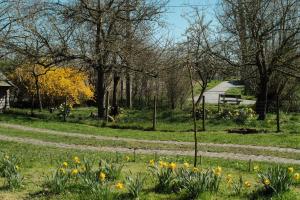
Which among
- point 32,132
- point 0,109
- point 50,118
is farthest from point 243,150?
point 0,109

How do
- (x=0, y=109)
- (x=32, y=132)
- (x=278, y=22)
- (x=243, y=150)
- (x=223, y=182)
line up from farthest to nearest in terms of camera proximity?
(x=0, y=109)
(x=278, y=22)
(x=32, y=132)
(x=243, y=150)
(x=223, y=182)

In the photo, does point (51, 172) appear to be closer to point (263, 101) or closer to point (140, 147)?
point (140, 147)

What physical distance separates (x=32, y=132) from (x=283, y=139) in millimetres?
10467

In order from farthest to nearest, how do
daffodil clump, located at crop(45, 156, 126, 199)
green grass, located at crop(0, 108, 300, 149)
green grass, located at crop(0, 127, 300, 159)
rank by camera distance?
green grass, located at crop(0, 108, 300, 149)
green grass, located at crop(0, 127, 300, 159)
daffodil clump, located at crop(45, 156, 126, 199)

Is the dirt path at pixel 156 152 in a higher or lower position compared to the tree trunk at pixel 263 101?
lower

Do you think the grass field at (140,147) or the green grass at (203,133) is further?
the green grass at (203,133)

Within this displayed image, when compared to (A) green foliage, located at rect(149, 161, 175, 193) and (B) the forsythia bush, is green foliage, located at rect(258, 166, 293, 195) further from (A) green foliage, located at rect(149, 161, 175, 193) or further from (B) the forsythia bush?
(B) the forsythia bush

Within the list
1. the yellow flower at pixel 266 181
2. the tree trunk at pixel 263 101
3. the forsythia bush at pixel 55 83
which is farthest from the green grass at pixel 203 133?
the forsythia bush at pixel 55 83

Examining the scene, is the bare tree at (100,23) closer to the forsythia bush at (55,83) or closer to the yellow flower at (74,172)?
the forsythia bush at (55,83)

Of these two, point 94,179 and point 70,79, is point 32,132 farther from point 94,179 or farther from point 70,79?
point 70,79

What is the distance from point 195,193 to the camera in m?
6.75

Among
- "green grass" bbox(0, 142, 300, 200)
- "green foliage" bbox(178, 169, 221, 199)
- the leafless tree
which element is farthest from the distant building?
"green foliage" bbox(178, 169, 221, 199)

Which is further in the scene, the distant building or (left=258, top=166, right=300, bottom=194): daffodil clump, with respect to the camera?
the distant building

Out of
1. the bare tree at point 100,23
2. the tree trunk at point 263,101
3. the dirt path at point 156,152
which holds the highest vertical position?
the bare tree at point 100,23
